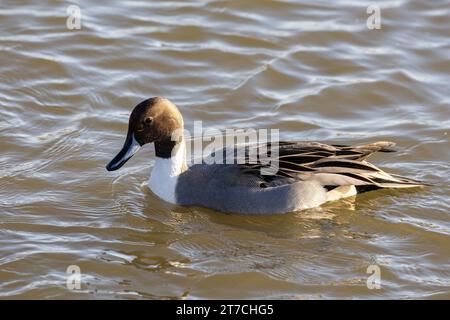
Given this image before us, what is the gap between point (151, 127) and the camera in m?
8.38

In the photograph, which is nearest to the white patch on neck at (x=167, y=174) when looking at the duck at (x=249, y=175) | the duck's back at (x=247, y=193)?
the duck at (x=249, y=175)

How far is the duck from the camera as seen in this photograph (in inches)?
327

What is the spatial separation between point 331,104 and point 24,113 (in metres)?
3.33

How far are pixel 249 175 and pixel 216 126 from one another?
167cm

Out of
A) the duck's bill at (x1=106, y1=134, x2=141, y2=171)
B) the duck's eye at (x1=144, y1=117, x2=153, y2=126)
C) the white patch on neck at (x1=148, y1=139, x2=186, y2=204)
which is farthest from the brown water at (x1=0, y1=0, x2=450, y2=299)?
the duck's eye at (x1=144, y1=117, x2=153, y2=126)

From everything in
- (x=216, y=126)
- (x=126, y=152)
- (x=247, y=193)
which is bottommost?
(x=247, y=193)

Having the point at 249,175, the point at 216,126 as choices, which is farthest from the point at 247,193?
the point at 216,126

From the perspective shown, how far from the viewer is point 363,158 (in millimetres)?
8602

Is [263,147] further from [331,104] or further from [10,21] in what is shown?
[10,21]

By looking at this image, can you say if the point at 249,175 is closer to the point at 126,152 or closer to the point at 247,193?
the point at 247,193

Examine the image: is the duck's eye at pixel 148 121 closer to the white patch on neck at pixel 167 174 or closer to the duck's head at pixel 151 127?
the duck's head at pixel 151 127

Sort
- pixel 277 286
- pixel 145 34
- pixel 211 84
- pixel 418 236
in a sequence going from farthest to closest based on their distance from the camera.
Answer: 1. pixel 145 34
2. pixel 211 84
3. pixel 418 236
4. pixel 277 286

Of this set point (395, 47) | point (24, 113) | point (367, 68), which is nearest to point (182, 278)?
point (24, 113)

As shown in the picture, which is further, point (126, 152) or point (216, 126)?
point (216, 126)
